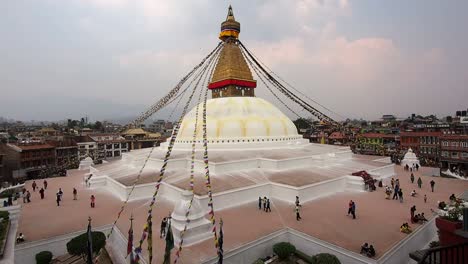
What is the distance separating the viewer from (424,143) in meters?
36.7

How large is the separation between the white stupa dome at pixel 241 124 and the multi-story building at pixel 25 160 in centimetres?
2171

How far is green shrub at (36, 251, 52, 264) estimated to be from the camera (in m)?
8.79

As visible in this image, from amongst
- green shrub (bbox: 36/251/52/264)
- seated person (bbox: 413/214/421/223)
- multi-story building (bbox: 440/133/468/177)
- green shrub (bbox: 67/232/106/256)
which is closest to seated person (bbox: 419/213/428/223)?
seated person (bbox: 413/214/421/223)

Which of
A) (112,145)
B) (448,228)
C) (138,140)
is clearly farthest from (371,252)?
(112,145)

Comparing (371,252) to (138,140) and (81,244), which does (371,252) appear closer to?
(81,244)

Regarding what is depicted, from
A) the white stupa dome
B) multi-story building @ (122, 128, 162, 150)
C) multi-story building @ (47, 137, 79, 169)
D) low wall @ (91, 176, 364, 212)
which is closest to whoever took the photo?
low wall @ (91, 176, 364, 212)

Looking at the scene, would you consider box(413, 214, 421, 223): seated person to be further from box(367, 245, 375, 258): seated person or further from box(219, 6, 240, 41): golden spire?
box(219, 6, 240, 41): golden spire

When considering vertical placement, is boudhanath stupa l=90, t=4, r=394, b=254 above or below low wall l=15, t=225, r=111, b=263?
above

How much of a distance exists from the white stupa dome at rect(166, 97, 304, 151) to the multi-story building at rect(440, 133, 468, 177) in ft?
72.9

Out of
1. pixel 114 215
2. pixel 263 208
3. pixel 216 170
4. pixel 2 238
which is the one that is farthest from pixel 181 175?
pixel 2 238

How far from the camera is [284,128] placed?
71.7 feet

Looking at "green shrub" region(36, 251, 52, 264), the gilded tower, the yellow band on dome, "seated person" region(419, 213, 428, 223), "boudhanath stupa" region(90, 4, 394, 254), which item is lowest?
"green shrub" region(36, 251, 52, 264)

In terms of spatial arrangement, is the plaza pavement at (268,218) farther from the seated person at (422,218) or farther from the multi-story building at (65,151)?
the multi-story building at (65,151)

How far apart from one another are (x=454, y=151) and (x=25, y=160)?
5092 centimetres
